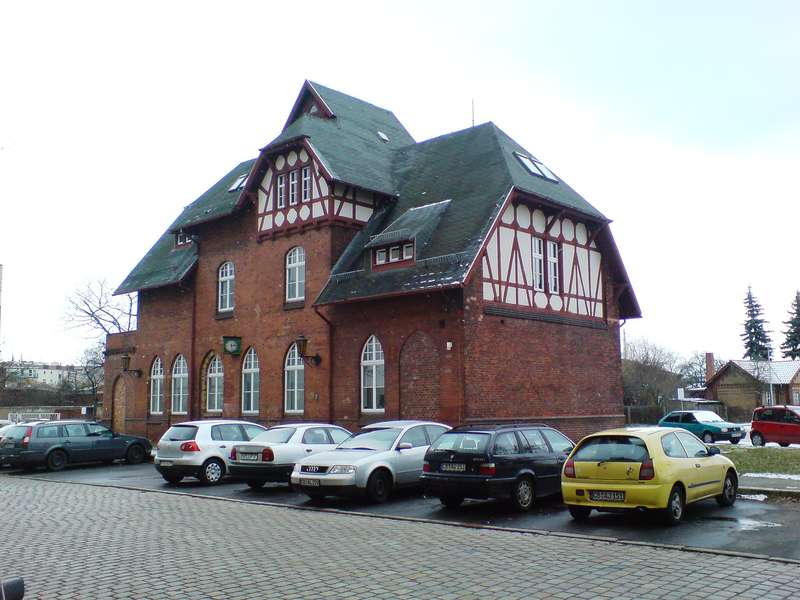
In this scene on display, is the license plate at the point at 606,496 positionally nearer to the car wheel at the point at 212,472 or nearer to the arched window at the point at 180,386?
the car wheel at the point at 212,472

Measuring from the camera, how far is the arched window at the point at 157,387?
106 ft

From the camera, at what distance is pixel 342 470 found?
14.1 meters

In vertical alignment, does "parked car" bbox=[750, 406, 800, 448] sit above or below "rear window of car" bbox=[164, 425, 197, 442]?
below

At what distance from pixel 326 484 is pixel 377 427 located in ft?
7.01

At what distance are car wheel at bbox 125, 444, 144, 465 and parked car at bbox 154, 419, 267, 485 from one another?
6.94m

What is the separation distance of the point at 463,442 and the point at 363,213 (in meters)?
14.1

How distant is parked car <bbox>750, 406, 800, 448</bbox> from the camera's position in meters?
29.0

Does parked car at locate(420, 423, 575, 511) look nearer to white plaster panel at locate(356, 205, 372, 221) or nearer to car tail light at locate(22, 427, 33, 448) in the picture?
white plaster panel at locate(356, 205, 372, 221)

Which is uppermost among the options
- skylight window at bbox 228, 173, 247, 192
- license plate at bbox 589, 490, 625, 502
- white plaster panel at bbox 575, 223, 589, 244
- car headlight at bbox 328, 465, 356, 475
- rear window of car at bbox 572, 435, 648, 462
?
skylight window at bbox 228, 173, 247, 192

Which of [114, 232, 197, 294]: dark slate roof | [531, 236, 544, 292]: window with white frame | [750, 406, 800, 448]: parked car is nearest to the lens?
[531, 236, 544, 292]: window with white frame

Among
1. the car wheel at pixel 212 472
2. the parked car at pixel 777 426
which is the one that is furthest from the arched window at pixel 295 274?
the parked car at pixel 777 426

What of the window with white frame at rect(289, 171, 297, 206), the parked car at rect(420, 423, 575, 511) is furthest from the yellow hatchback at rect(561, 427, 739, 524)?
the window with white frame at rect(289, 171, 297, 206)

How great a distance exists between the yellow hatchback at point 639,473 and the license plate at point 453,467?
73.4 inches

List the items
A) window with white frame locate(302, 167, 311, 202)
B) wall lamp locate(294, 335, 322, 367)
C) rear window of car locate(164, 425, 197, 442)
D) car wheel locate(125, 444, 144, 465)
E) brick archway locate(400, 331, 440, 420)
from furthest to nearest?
window with white frame locate(302, 167, 311, 202) → car wheel locate(125, 444, 144, 465) → wall lamp locate(294, 335, 322, 367) → brick archway locate(400, 331, 440, 420) → rear window of car locate(164, 425, 197, 442)
